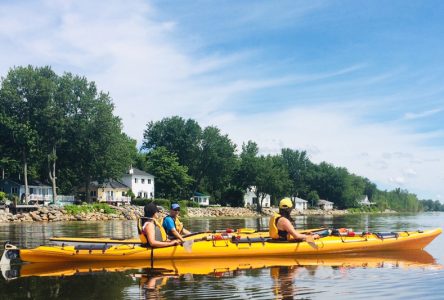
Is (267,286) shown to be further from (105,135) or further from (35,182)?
(35,182)

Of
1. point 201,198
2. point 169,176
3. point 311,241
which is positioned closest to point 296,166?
point 201,198

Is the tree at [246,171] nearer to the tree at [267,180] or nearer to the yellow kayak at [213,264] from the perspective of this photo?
the tree at [267,180]

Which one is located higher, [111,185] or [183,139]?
[183,139]

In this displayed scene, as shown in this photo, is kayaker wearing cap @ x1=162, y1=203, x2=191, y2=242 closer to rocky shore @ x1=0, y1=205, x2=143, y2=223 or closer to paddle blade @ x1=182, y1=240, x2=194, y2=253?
paddle blade @ x1=182, y1=240, x2=194, y2=253

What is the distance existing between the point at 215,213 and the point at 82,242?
174 ft

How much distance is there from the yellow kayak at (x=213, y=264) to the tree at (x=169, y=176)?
61.1 meters

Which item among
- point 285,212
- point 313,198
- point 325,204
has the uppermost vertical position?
point 285,212

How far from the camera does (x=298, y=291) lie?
33.0ft

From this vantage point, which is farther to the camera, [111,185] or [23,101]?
[111,185]

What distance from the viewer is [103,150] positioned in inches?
2267

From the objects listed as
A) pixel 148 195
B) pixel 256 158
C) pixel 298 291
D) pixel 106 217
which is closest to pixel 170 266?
pixel 298 291

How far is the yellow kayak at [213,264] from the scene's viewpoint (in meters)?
12.9

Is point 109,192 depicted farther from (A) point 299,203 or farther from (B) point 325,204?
(B) point 325,204

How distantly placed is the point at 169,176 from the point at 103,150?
795 inches
